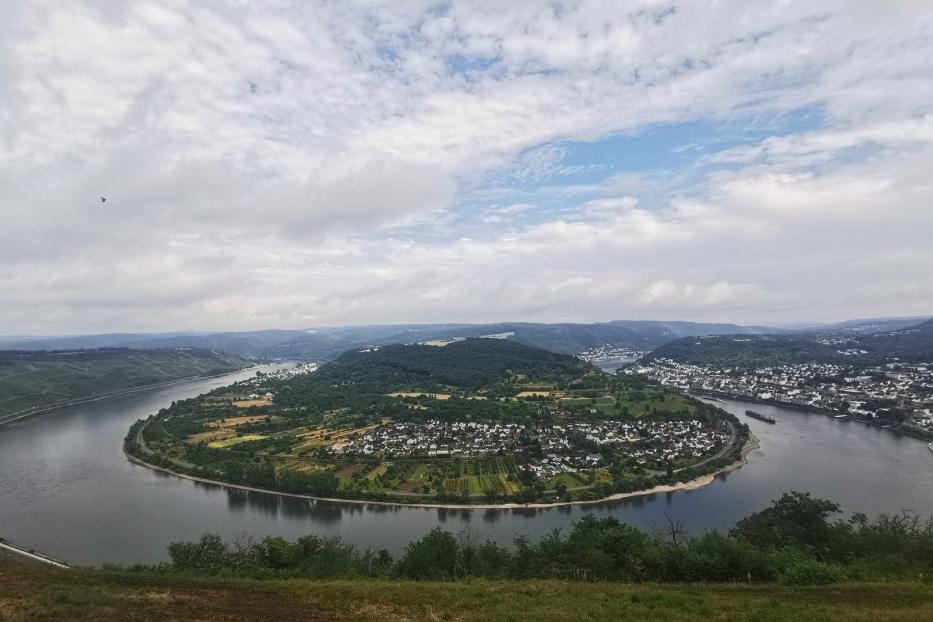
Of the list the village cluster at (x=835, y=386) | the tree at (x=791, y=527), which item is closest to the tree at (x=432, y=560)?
the tree at (x=791, y=527)

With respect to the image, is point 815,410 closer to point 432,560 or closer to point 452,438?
point 452,438

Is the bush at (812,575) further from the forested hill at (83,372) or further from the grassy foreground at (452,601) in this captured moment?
the forested hill at (83,372)

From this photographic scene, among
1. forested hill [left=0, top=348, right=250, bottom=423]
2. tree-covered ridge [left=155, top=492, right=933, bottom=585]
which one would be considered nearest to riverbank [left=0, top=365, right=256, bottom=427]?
forested hill [left=0, top=348, right=250, bottom=423]

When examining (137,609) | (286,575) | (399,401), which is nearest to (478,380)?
(399,401)

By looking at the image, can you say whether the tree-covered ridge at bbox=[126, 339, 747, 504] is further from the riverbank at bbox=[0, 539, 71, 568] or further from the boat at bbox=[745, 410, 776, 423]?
the riverbank at bbox=[0, 539, 71, 568]

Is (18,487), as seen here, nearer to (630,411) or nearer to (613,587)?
(613,587)

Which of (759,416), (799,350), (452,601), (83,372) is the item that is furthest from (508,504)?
(799,350)
